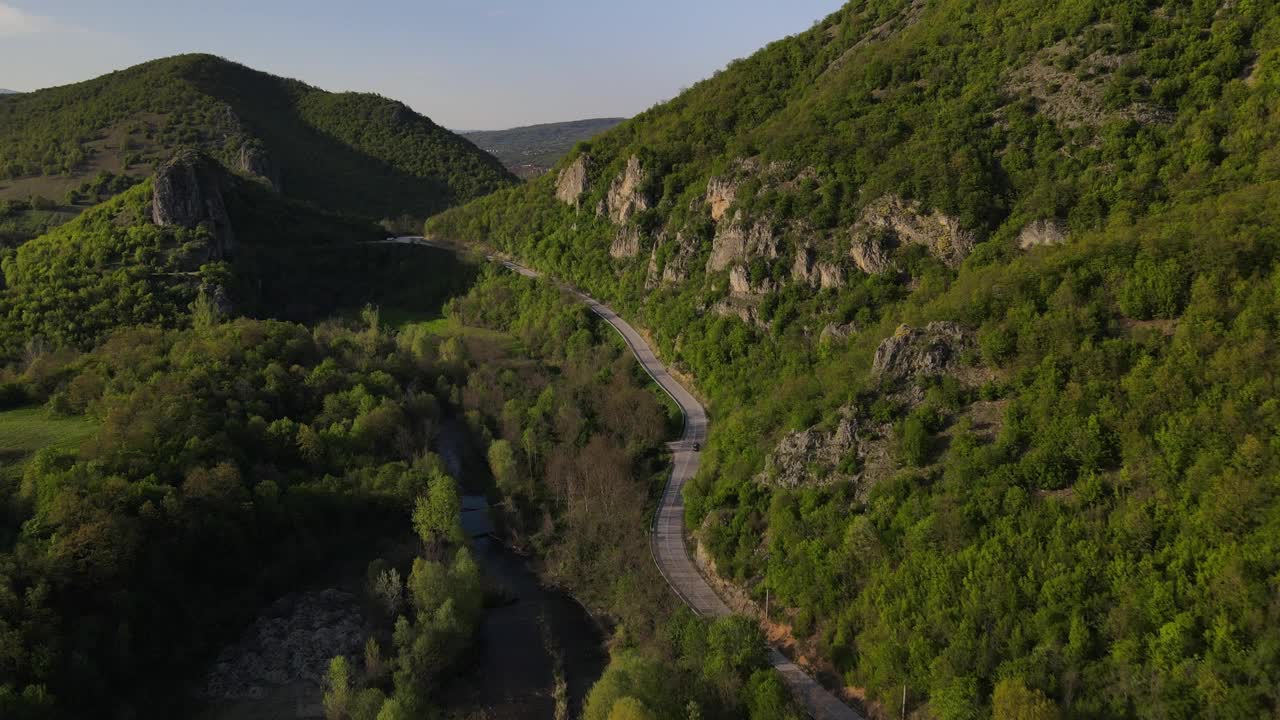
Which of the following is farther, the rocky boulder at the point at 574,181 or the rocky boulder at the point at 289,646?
the rocky boulder at the point at 574,181

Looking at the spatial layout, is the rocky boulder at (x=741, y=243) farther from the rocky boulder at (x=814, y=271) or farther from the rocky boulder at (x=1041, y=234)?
the rocky boulder at (x=1041, y=234)

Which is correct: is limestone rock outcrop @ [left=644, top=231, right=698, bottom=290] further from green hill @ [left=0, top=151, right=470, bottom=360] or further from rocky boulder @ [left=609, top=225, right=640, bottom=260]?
green hill @ [left=0, top=151, right=470, bottom=360]

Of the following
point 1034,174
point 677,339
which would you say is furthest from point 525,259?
point 1034,174

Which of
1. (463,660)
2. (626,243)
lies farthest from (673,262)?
(463,660)

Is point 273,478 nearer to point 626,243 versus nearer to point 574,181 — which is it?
point 626,243

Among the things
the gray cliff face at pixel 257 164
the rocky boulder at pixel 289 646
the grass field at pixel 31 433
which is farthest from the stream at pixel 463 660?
the gray cliff face at pixel 257 164

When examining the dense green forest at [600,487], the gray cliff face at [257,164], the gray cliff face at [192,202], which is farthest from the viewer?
the gray cliff face at [257,164]

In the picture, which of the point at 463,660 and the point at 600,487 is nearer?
the point at 463,660
